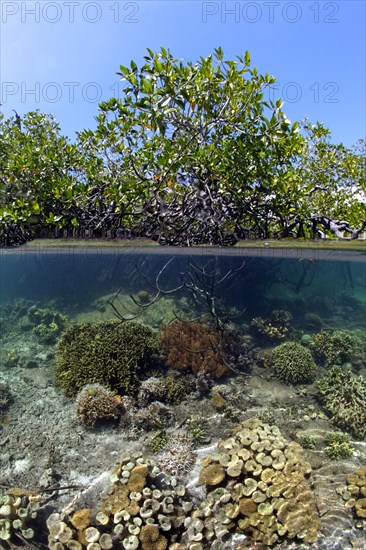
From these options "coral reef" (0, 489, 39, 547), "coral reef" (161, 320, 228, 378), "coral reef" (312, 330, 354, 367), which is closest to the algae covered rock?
"coral reef" (161, 320, 228, 378)

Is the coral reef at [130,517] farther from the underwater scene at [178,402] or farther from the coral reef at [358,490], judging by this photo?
the coral reef at [358,490]

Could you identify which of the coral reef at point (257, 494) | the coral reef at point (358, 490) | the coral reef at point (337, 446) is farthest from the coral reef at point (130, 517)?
the coral reef at point (337, 446)

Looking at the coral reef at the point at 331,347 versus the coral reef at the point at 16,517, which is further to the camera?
the coral reef at the point at 331,347

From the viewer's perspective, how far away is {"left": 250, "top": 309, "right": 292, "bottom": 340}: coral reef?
7754mm

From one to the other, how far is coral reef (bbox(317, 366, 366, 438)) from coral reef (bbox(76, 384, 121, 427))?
3795 millimetres

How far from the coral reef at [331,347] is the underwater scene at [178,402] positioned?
0.12ft

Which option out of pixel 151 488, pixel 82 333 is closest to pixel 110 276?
pixel 82 333

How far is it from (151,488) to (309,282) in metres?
7.01

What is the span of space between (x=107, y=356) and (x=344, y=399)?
441cm

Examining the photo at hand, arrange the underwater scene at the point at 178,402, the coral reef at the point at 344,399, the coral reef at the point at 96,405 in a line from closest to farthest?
the underwater scene at the point at 178,402
the coral reef at the point at 96,405
the coral reef at the point at 344,399

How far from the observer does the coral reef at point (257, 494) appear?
15.4 feet

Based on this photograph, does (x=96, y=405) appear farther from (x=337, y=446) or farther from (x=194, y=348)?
(x=337, y=446)

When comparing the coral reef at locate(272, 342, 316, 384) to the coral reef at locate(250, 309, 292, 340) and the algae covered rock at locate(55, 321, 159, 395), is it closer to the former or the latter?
the coral reef at locate(250, 309, 292, 340)

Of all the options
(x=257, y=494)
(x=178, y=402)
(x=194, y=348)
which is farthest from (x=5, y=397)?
(x=257, y=494)
